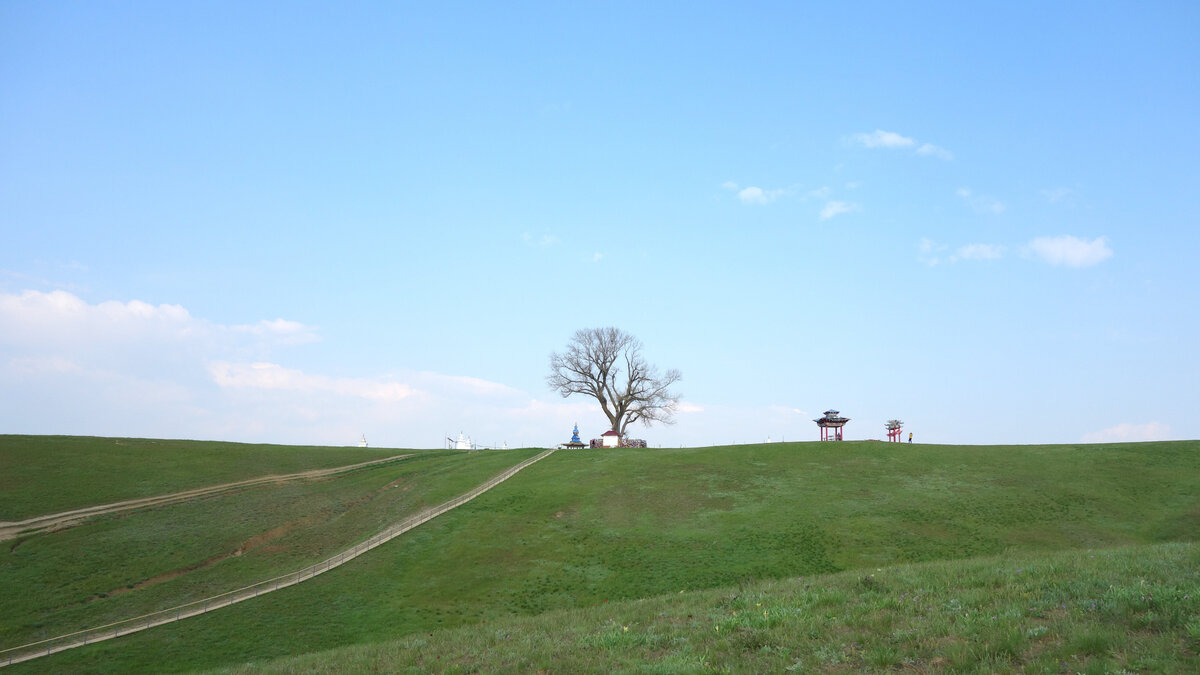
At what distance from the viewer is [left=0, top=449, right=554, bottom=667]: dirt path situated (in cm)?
3052

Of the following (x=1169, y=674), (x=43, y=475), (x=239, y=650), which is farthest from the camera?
(x=43, y=475)

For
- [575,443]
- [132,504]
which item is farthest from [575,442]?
[132,504]

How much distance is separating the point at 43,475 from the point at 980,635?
76384 millimetres

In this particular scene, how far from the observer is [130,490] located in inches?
2361

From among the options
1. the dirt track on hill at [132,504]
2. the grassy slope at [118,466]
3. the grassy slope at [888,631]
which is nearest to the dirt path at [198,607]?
the grassy slope at [888,631]

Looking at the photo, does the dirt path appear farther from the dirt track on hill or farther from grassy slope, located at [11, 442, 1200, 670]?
the dirt track on hill

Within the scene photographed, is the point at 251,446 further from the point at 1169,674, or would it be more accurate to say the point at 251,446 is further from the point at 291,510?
the point at 1169,674

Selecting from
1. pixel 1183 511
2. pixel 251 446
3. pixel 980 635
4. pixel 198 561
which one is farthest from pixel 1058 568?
pixel 251 446

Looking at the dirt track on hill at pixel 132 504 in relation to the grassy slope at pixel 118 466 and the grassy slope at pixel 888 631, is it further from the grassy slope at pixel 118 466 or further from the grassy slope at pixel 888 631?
the grassy slope at pixel 888 631

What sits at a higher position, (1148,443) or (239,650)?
(1148,443)

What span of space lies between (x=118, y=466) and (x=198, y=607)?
42.4 m

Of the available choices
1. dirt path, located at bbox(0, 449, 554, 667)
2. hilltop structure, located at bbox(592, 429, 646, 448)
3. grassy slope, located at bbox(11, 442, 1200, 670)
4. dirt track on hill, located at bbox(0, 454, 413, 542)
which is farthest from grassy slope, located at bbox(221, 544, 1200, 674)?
hilltop structure, located at bbox(592, 429, 646, 448)

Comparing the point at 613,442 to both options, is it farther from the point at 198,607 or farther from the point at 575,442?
the point at 198,607

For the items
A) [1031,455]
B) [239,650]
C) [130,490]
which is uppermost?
[1031,455]
